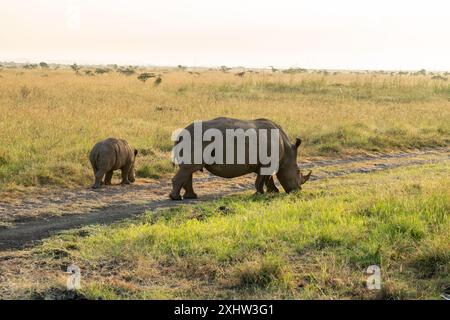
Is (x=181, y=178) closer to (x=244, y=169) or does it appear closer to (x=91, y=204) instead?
(x=244, y=169)

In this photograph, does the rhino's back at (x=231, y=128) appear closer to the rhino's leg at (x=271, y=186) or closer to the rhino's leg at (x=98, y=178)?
the rhino's leg at (x=271, y=186)

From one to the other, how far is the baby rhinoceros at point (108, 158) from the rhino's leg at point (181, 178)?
1.64 metres

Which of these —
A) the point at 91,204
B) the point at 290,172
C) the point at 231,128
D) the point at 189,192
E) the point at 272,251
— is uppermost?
the point at 231,128

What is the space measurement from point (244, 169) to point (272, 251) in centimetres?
419

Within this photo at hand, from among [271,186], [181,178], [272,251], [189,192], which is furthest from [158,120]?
[272,251]

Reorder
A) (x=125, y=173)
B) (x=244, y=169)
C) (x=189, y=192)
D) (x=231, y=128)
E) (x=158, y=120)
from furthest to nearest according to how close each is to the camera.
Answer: (x=158, y=120)
(x=125, y=173)
(x=189, y=192)
(x=244, y=169)
(x=231, y=128)

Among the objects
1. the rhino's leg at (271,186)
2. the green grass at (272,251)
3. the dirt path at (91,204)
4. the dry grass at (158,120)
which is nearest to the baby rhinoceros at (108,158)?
the dirt path at (91,204)

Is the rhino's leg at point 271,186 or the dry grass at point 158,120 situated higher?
the dry grass at point 158,120

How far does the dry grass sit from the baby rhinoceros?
0.65 metres

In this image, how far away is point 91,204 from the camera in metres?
10.4

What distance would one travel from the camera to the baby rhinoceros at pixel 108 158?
11.6m

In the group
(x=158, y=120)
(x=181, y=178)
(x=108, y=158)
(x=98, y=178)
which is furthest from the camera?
(x=158, y=120)

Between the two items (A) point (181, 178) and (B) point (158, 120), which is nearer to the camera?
(A) point (181, 178)

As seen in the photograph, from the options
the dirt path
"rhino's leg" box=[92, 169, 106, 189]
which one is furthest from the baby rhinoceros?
the dirt path
